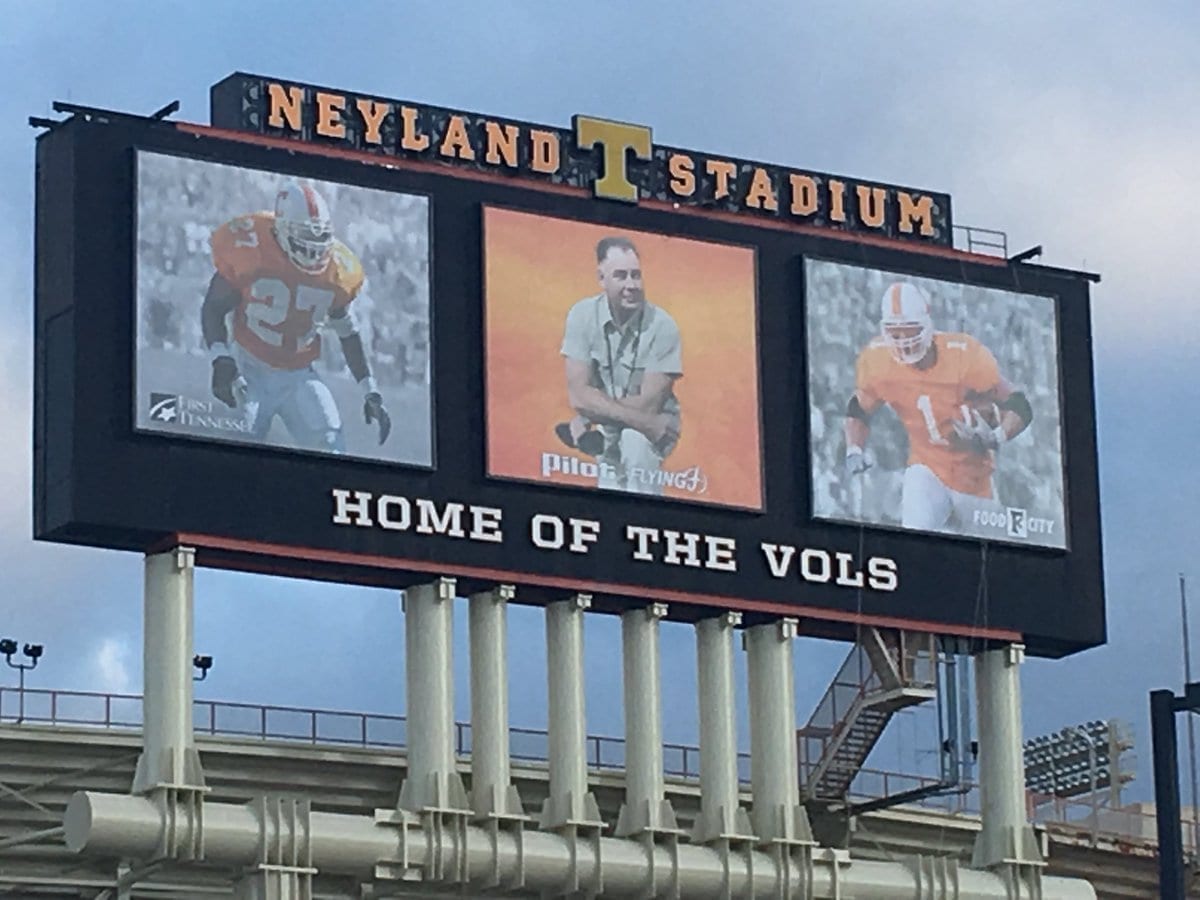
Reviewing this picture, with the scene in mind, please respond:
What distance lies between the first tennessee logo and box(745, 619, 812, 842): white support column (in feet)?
39.7

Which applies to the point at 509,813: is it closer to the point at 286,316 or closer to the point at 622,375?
the point at 622,375

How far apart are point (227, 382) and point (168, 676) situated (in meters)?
5.08

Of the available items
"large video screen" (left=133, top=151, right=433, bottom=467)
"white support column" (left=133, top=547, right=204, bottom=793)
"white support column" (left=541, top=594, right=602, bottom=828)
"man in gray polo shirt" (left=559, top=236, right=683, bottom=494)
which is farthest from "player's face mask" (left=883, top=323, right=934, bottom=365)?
"white support column" (left=133, top=547, right=204, bottom=793)

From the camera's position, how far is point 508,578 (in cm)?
6944

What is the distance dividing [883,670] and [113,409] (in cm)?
1583

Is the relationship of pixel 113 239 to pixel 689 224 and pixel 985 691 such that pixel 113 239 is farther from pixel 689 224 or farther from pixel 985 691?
pixel 985 691

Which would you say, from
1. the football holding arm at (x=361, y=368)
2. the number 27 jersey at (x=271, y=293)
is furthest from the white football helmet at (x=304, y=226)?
the football holding arm at (x=361, y=368)

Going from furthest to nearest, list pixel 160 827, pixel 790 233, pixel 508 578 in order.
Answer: pixel 790 233
pixel 508 578
pixel 160 827

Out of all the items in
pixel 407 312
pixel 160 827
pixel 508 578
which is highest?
pixel 407 312

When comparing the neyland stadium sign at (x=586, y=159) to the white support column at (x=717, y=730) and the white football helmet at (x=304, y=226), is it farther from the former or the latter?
the white support column at (x=717, y=730)

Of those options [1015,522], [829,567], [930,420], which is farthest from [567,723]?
[1015,522]

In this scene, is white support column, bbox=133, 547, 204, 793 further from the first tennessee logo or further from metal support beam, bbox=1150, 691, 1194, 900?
metal support beam, bbox=1150, 691, 1194, 900

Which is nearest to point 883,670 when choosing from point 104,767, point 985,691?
point 985,691

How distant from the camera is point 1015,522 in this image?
7506 cm
